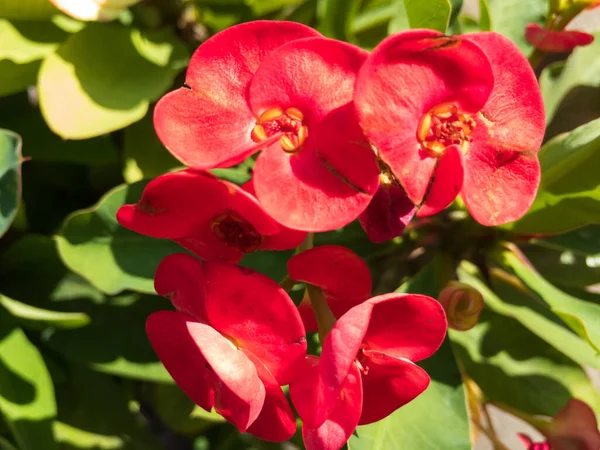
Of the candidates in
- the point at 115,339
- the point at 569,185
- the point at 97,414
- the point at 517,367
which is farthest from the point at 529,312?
the point at 97,414

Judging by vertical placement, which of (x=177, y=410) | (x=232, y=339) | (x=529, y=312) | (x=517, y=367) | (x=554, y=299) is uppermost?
(x=232, y=339)

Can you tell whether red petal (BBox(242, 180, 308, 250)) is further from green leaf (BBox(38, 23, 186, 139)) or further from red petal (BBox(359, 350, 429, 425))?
green leaf (BBox(38, 23, 186, 139))

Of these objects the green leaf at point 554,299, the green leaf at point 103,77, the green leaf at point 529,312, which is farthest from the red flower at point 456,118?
the green leaf at point 103,77

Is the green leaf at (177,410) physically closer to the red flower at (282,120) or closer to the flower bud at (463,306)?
the flower bud at (463,306)

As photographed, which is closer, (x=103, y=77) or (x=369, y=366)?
(x=369, y=366)

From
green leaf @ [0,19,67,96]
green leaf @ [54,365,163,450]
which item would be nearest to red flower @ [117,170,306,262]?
green leaf @ [0,19,67,96]

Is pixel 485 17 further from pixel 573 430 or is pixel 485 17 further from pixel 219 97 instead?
pixel 573 430

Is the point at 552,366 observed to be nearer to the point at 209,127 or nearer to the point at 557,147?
the point at 557,147
